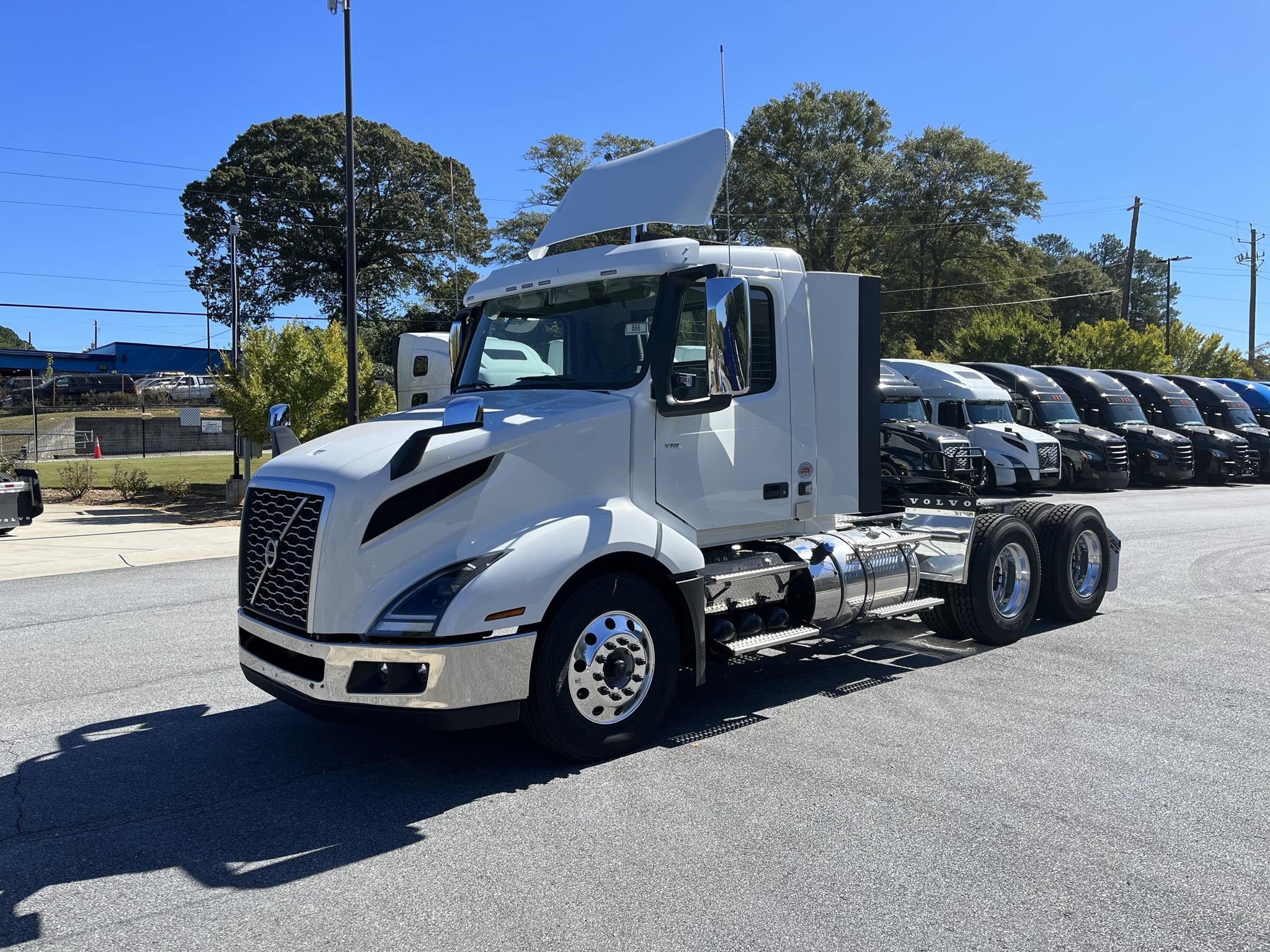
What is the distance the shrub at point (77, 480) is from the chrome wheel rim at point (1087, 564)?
2146 centimetres

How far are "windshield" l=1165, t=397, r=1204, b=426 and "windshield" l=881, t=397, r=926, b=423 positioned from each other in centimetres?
1173

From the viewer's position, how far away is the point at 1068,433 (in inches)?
989

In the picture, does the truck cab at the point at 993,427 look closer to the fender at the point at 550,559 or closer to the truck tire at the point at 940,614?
the truck tire at the point at 940,614

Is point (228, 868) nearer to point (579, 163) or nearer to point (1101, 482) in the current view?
point (1101, 482)

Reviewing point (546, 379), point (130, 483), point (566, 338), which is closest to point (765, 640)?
point (546, 379)

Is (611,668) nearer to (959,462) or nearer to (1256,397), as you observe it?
(959,462)

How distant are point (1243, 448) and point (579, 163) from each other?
31371mm

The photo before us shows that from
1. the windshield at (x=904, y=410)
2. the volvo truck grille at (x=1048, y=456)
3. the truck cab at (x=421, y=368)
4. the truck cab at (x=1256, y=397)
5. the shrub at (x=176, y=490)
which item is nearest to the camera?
the truck cab at (x=421, y=368)

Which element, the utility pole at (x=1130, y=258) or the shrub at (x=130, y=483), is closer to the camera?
the shrub at (x=130, y=483)

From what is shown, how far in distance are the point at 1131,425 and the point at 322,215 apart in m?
42.2

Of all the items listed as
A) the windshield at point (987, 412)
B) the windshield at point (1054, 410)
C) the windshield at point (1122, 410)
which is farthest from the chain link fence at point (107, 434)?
the windshield at point (1122, 410)

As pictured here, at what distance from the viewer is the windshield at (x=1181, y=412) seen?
29266 mm

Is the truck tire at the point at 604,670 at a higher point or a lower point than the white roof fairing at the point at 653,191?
lower

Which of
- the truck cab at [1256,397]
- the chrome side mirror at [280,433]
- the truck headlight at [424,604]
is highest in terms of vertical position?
the truck cab at [1256,397]
